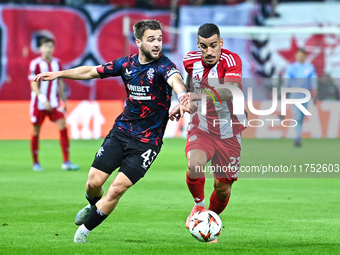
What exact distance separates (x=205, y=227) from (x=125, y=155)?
1053 mm

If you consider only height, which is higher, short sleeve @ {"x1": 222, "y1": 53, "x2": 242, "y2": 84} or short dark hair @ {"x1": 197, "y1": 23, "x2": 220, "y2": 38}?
short dark hair @ {"x1": 197, "y1": 23, "x2": 220, "y2": 38}

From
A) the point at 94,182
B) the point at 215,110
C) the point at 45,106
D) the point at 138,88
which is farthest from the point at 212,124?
the point at 45,106

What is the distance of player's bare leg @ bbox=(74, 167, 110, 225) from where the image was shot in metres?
7.00

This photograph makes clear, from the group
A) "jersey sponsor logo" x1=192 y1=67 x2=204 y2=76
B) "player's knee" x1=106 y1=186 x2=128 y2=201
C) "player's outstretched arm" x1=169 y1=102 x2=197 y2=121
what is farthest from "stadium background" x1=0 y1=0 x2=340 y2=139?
"player's outstretched arm" x1=169 y1=102 x2=197 y2=121

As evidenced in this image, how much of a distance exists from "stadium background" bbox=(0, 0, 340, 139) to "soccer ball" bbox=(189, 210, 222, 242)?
18064 mm

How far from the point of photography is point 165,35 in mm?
27344

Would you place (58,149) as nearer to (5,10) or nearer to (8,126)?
(8,126)

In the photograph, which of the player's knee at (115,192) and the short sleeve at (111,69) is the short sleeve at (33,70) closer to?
the short sleeve at (111,69)

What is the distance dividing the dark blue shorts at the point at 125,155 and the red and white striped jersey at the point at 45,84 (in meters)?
6.61

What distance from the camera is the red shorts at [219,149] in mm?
7246

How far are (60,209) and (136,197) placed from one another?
151 cm

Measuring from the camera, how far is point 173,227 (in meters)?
7.88

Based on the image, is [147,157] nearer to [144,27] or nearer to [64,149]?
[144,27]

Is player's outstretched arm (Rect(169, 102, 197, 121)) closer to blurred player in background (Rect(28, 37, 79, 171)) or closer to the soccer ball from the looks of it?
the soccer ball
